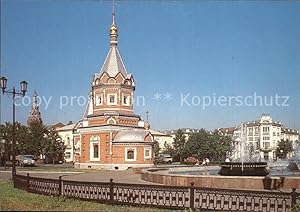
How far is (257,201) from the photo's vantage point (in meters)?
11.0

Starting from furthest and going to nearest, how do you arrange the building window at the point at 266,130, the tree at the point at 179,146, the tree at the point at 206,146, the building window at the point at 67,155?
the building window at the point at 266,130 → the building window at the point at 67,155 → the tree at the point at 179,146 → the tree at the point at 206,146

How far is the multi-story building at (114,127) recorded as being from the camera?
151 ft

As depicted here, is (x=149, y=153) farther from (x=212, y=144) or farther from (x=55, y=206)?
(x=55, y=206)

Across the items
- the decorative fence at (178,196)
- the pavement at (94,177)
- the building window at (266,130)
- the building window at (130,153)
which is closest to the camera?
the decorative fence at (178,196)

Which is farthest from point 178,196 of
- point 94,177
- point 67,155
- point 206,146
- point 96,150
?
point 67,155

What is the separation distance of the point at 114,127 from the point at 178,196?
36.1 metres

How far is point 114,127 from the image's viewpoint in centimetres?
4750

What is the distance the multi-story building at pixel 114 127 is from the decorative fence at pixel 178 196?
1235 inches

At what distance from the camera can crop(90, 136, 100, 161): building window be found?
48.2 metres

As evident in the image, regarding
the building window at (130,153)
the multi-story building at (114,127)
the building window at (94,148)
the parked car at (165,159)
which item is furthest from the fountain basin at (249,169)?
the parked car at (165,159)

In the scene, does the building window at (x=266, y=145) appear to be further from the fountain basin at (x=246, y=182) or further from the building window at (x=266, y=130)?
the fountain basin at (x=246, y=182)

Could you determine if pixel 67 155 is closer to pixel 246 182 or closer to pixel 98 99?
pixel 98 99

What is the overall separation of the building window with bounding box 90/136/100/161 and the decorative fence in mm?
33441

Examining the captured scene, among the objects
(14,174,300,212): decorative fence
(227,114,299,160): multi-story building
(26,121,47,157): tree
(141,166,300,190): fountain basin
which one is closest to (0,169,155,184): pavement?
(141,166,300,190): fountain basin
